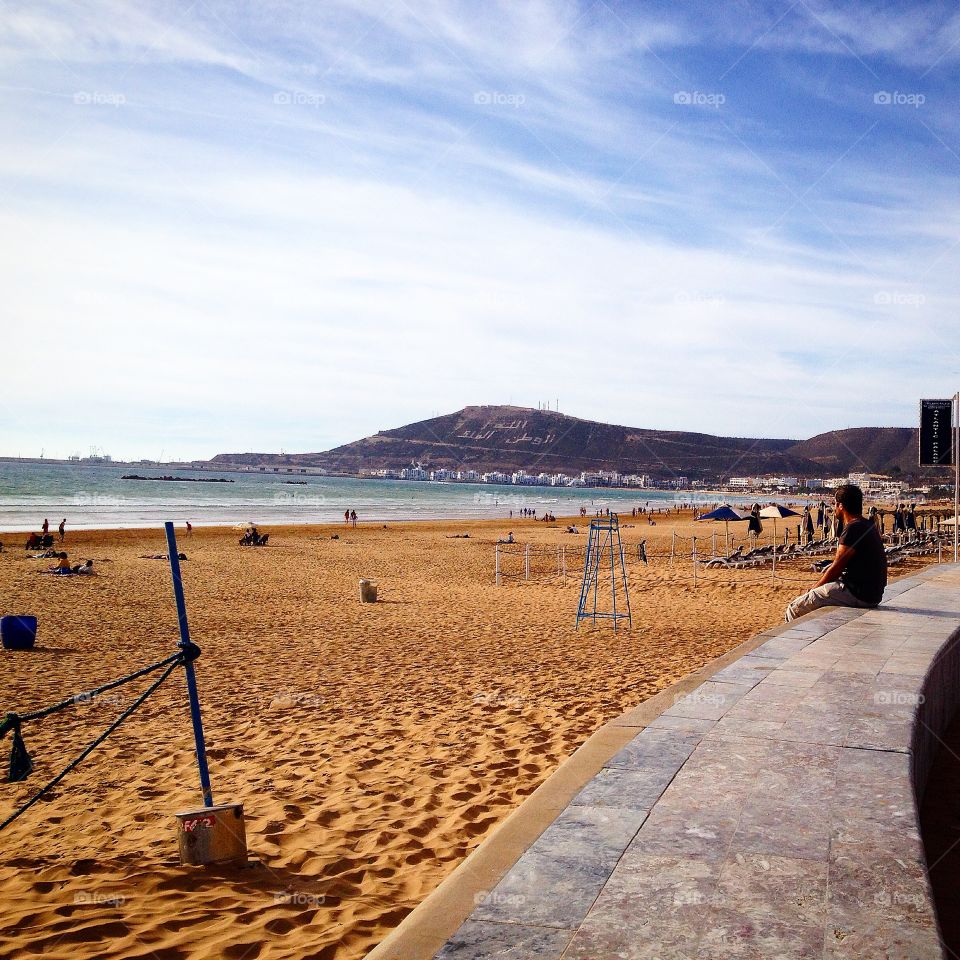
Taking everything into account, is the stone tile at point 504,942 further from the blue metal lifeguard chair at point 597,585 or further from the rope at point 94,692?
the blue metal lifeguard chair at point 597,585

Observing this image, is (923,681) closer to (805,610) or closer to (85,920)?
(805,610)

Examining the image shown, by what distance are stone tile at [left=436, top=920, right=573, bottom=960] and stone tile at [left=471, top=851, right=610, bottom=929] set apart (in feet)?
0.13

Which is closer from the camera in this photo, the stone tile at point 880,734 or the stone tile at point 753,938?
the stone tile at point 753,938

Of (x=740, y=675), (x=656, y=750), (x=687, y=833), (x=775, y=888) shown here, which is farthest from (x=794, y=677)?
(x=775, y=888)

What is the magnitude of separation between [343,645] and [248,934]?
7.51 meters

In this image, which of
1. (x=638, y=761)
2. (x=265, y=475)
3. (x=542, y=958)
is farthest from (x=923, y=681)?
(x=265, y=475)

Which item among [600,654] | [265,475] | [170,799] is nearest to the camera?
[170,799]

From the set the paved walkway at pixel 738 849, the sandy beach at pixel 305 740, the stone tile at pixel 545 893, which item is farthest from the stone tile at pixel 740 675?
the stone tile at pixel 545 893

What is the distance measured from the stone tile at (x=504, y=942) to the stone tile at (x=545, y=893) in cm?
4

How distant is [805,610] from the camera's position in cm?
900

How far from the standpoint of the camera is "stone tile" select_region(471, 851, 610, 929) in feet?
8.29

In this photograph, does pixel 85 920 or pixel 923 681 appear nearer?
pixel 85 920

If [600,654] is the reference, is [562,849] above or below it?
above

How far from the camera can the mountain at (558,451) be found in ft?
582
